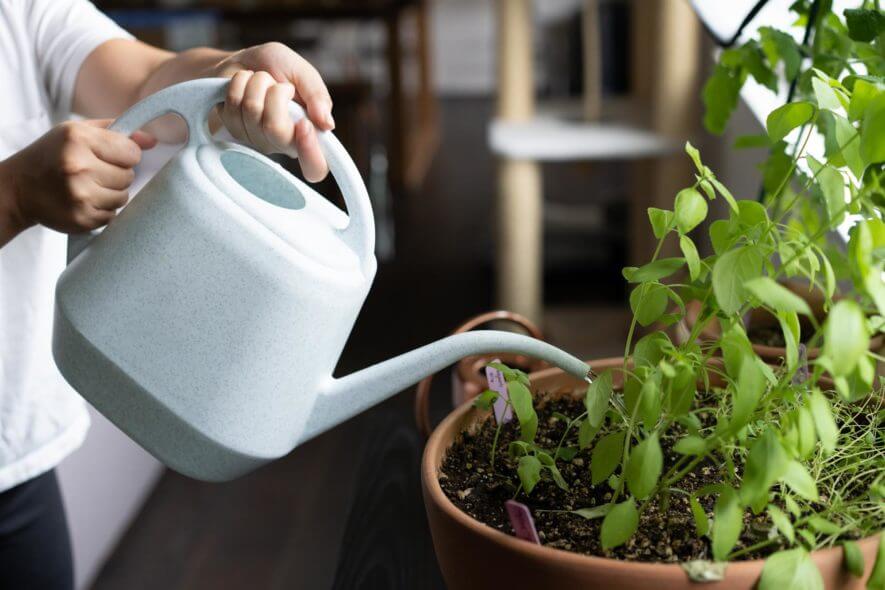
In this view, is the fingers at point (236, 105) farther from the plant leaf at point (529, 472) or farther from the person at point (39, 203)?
the plant leaf at point (529, 472)

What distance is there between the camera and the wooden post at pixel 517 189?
2.04 meters

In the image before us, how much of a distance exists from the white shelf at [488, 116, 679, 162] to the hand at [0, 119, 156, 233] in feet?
4.61

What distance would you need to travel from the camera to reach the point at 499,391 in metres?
0.60

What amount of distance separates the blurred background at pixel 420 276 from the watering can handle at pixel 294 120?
29 centimetres

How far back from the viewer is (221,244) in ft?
1.57

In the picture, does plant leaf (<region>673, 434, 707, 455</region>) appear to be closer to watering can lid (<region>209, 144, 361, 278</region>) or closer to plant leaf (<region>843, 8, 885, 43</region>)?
watering can lid (<region>209, 144, 361, 278</region>)

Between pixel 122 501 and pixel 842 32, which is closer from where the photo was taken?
pixel 842 32

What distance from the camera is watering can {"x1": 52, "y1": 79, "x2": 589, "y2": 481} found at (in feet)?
1.57

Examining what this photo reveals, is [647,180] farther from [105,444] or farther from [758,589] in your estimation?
[758,589]

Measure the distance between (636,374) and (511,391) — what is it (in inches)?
2.9

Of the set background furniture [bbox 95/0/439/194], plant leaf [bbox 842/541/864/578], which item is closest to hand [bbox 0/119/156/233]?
plant leaf [bbox 842/541/864/578]

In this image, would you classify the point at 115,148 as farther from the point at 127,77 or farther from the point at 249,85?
the point at 127,77

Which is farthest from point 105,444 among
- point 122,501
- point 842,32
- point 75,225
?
point 842,32

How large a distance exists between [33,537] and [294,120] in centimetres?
71
